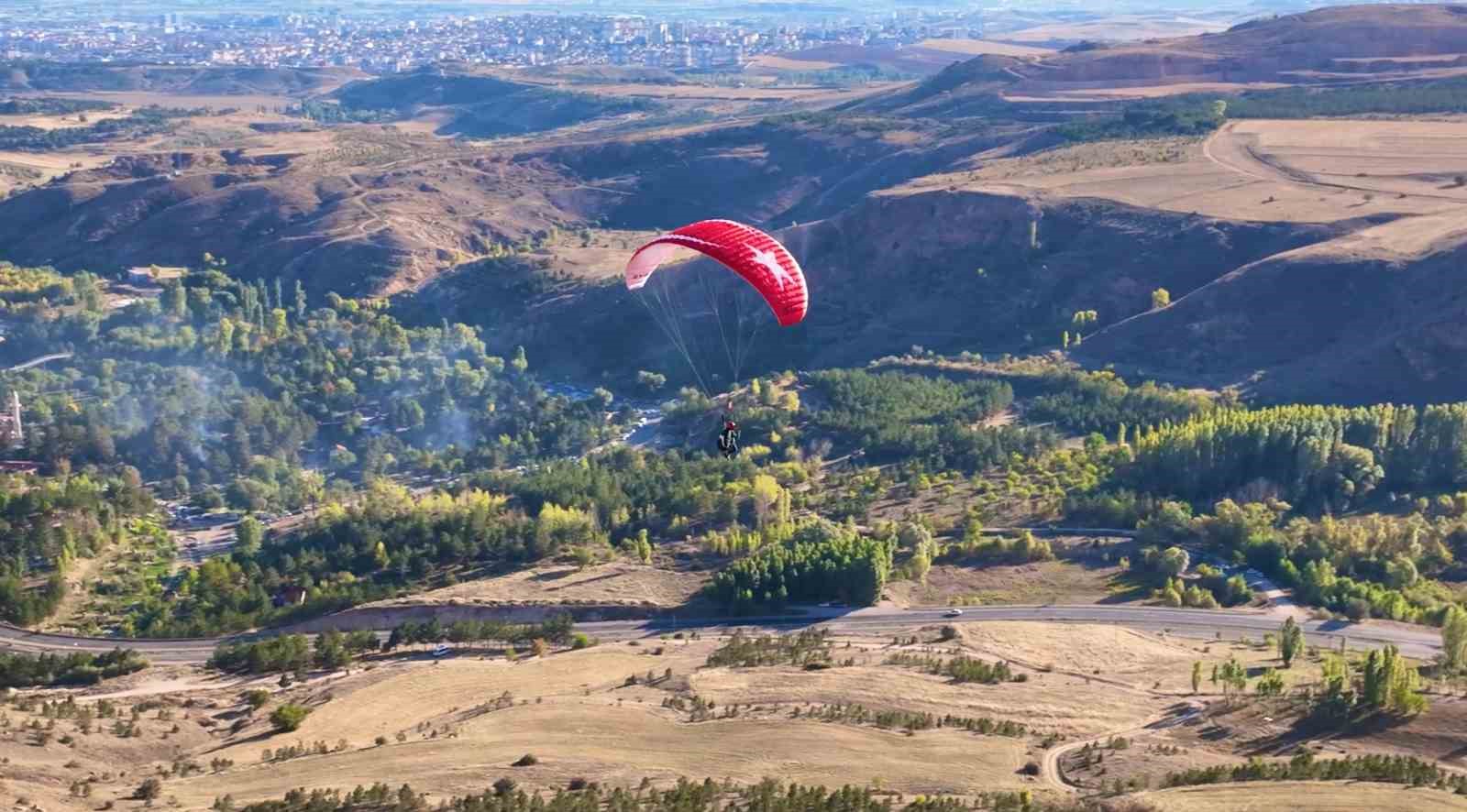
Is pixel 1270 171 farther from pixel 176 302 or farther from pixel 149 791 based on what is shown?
pixel 149 791

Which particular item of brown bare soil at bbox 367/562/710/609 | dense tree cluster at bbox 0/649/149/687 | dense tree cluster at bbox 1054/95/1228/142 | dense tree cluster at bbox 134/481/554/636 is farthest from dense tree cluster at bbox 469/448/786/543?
dense tree cluster at bbox 1054/95/1228/142

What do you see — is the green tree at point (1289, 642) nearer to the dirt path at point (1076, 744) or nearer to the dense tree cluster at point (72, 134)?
the dirt path at point (1076, 744)

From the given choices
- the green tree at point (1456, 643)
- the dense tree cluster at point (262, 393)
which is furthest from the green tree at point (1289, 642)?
the dense tree cluster at point (262, 393)

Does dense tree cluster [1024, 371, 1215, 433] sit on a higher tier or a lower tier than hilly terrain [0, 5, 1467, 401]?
lower

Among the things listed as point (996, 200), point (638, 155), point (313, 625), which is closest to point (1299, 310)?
point (996, 200)

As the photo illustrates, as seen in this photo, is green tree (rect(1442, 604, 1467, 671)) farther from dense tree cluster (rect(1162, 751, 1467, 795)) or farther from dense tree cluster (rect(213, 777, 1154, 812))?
dense tree cluster (rect(213, 777, 1154, 812))

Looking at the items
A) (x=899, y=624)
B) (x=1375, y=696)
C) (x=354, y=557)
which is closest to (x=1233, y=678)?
(x=1375, y=696)
